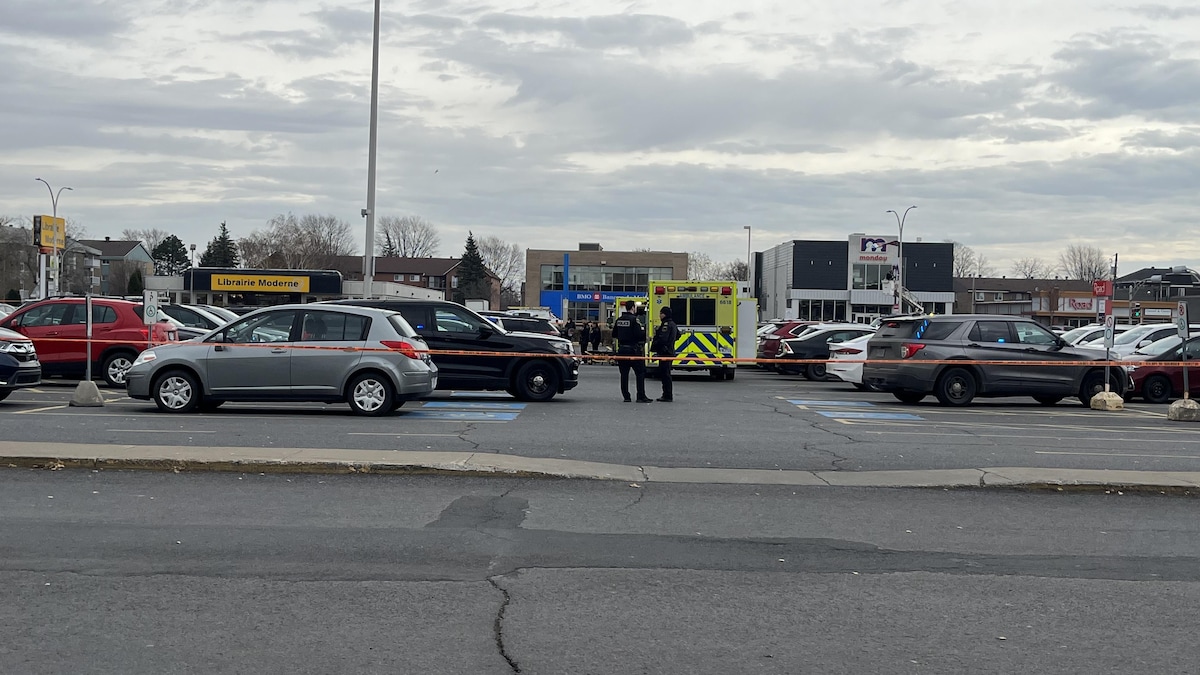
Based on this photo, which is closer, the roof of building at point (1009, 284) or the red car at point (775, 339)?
the red car at point (775, 339)

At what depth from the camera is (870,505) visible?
953 cm

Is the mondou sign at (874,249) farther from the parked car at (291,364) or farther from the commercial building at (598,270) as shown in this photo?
the parked car at (291,364)

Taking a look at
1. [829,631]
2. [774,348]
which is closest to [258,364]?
[829,631]

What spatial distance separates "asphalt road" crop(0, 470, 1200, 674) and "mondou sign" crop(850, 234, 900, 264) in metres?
75.7

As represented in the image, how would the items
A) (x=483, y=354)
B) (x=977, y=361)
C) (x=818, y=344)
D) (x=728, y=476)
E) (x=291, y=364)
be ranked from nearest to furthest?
1. (x=728, y=476)
2. (x=291, y=364)
3. (x=483, y=354)
4. (x=977, y=361)
5. (x=818, y=344)

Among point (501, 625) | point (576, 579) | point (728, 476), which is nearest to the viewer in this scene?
point (501, 625)

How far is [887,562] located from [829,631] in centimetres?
179

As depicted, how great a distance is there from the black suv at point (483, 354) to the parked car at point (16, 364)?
4.81 meters

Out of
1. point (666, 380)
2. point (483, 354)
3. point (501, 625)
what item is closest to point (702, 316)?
point (666, 380)

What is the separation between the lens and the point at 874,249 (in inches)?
3302

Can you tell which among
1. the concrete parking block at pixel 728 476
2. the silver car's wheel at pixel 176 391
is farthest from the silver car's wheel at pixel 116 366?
the concrete parking block at pixel 728 476

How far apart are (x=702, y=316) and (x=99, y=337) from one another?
14256mm

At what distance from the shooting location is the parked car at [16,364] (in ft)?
52.9

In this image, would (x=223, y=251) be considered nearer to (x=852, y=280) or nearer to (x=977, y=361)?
(x=852, y=280)
